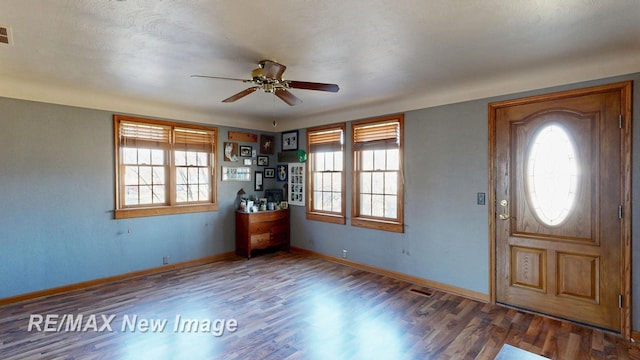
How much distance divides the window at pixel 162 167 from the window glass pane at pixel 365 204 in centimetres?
251

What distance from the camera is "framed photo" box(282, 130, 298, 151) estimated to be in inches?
224

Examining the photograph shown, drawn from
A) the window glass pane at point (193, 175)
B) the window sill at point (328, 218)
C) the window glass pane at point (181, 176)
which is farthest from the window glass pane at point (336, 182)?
the window glass pane at point (181, 176)

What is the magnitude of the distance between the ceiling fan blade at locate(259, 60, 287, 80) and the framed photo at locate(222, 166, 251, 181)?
3.03 meters

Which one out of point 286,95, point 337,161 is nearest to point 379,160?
point 337,161

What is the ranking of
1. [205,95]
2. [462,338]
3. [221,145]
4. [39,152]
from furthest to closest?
[221,145] → [205,95] → [39,152] → [462,338]

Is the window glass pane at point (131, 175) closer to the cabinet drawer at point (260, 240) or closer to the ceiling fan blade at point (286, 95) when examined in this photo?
the cabinet drawer at point (260, 240)

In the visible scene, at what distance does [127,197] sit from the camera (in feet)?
14.1

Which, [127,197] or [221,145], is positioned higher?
[221,145]

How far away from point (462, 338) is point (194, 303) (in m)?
2.80

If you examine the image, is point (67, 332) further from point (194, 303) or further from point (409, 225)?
point (409, 225)

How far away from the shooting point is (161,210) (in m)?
→ 4.54

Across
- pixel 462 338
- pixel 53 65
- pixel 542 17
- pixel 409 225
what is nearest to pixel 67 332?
pixel 53 65

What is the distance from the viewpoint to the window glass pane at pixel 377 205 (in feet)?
14.9

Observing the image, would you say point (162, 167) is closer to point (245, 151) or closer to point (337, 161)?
point (245, 151)
